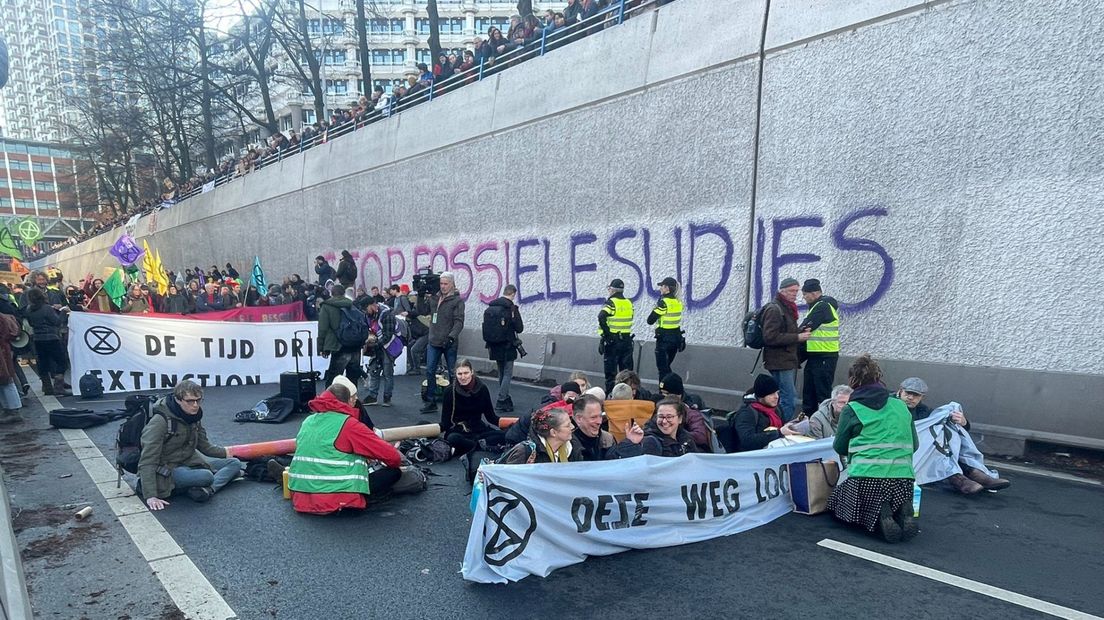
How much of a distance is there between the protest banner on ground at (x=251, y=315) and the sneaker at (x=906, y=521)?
1098 cm

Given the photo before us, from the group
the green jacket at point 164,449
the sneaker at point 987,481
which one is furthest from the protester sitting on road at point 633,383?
the green jacket at point 164,449

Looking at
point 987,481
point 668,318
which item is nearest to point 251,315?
point 668,318

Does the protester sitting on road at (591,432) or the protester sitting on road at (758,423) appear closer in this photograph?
the protester sitting on road at (591,432)

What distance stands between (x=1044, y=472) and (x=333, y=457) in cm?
637

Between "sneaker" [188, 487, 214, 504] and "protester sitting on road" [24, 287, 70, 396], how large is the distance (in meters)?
6.76

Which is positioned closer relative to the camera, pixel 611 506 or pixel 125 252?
pixel 611 506

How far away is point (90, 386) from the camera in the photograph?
10016 millimetres

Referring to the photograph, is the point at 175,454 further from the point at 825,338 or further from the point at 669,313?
the point at 825,338

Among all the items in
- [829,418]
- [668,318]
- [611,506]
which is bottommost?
[611,506]

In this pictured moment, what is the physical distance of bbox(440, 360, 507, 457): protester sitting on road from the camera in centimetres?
658

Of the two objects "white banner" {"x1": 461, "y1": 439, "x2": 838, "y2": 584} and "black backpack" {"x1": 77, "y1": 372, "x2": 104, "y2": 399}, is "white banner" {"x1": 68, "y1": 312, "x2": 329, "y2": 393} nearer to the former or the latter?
"black backpack" {"x1": 77, "y1": 372, "x2": 104, "y2": 399}

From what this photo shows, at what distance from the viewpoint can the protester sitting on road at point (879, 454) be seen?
446 centimetres

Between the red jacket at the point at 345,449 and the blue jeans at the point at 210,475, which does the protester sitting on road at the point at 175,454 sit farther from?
the red jacket at the point at 345,449

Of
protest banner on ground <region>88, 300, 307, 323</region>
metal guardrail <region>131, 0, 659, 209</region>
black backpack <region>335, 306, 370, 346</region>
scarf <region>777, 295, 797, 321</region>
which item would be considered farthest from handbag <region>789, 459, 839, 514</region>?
protest banner on ground <region>88, 300, 307, 323</region>
